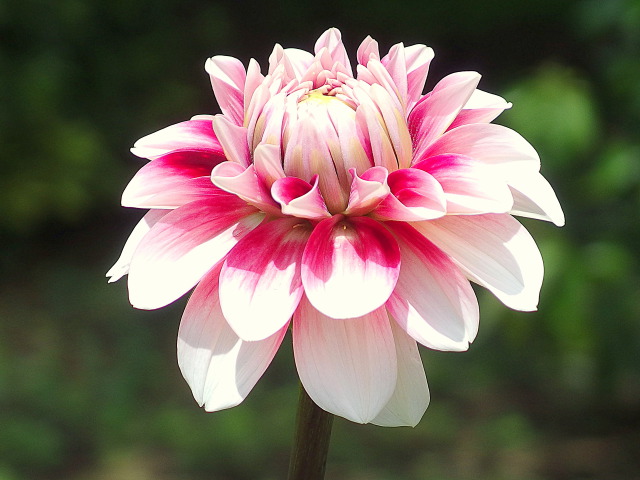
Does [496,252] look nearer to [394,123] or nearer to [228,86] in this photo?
[394,123]

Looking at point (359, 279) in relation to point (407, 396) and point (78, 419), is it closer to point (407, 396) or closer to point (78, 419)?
point (407, 396)

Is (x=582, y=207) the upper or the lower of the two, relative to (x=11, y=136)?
upper

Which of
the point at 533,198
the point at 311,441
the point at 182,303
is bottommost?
the point at 182,303

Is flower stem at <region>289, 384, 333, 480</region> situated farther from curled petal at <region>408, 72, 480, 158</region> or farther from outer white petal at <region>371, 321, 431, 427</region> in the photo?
curled petal at <region>408, 72, 480, 158</region>

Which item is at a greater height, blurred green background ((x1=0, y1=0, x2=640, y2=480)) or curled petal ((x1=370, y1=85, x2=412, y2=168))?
curled petal ((x1=370, y1=85, x2=412, y2=168))

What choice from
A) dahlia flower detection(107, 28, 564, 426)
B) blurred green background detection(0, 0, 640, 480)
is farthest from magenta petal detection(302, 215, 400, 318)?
blurred green background detection(0, 0, 640, 480)

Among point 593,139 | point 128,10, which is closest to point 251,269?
point 593,139

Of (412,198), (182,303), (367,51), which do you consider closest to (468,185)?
(412,198)

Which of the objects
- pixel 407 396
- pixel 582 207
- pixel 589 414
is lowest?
pixel 589 414
